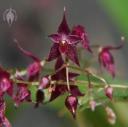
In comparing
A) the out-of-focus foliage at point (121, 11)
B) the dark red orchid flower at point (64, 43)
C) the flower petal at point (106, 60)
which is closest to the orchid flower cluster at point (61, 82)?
the dark red orchid flower at point (64, 43)

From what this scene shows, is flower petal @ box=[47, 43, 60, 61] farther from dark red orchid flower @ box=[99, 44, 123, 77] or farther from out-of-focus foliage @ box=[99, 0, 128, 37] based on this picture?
out-of-focus foliage @ box=[99, 0, 128, 37]

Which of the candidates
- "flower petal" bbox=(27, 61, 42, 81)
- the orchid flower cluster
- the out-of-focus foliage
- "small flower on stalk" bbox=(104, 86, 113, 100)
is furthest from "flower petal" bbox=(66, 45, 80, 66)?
the out-of-focus foliage

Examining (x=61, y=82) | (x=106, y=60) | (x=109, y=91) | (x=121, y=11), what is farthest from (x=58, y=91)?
(x=121, y=11)

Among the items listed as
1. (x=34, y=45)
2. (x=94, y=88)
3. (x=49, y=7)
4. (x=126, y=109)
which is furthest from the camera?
(x=49, y=7)

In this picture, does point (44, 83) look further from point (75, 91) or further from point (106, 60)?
point (106, 60)

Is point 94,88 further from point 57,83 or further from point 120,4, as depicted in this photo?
point 120,4

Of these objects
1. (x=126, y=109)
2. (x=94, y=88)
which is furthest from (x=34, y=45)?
(x=94, y=88)
